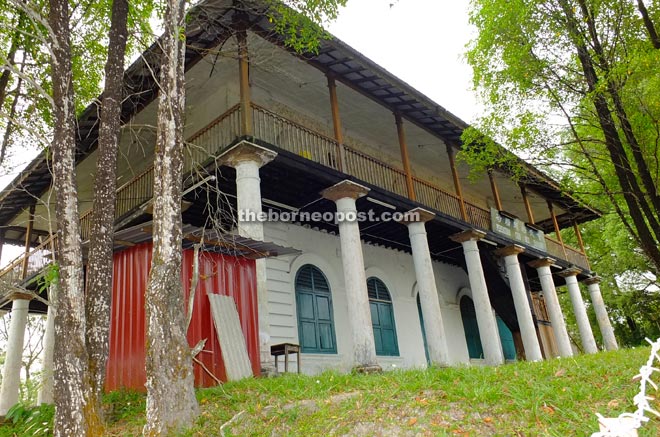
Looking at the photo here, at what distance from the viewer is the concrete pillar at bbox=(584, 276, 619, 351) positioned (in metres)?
17.4

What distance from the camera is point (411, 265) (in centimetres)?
1570

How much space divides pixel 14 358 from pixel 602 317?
61.7 feet

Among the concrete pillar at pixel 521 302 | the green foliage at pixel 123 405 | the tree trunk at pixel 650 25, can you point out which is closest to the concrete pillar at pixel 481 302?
the concrete pillar at pixel 521 302

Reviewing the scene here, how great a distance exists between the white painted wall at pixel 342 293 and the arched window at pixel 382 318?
0.17 m

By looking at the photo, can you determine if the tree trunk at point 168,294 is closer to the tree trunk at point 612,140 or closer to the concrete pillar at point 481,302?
A: the tree trunk at point 612,140

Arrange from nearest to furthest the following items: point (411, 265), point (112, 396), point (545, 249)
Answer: point (112, 396) < point (411, 265) < point (545, 249)

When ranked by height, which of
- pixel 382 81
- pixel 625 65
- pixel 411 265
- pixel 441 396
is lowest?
pixel 441 396

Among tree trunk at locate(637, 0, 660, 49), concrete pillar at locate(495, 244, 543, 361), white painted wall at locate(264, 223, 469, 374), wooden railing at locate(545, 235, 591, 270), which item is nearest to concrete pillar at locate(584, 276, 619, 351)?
wooden railing at locate(545, 235, 591, 270)

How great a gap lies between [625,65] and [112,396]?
30.1 ft

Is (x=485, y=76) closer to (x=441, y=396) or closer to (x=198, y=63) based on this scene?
(x=198, y=63)

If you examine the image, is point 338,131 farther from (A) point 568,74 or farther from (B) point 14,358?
(B) point 14,358

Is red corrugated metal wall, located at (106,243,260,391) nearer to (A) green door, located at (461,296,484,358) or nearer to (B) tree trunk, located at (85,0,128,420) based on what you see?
(B) tree trunk, located at (85,0,128,420)

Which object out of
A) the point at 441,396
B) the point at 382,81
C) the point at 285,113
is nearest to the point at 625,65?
the point at 382,81

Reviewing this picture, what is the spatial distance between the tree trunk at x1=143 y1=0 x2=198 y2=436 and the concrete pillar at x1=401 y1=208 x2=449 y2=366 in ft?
22.3
